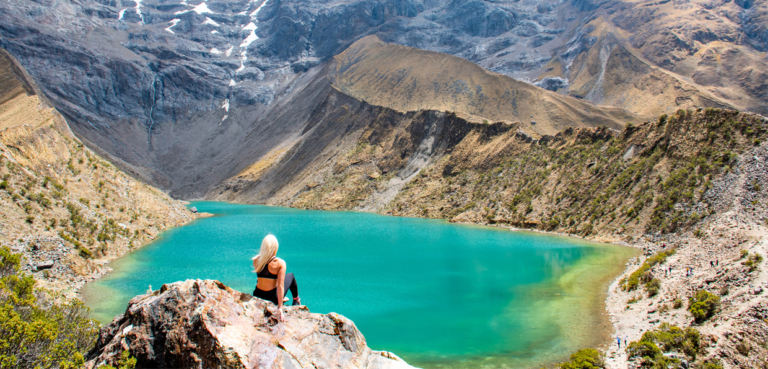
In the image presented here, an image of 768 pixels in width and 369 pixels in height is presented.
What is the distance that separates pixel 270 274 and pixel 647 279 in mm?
20808

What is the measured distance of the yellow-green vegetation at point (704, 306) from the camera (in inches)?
618

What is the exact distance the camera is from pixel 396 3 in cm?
19600

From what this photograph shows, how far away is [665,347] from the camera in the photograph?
14.3 meters

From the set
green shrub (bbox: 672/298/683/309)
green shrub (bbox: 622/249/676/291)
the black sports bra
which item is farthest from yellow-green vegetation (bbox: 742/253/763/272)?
the black sports bra

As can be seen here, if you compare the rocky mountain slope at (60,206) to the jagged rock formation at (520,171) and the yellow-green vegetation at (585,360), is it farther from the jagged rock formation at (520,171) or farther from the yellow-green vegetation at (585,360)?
the jagged rock formation at (520,171)

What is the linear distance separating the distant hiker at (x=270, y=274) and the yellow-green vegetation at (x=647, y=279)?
61.9 feet

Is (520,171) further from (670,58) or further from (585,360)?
(670,58)

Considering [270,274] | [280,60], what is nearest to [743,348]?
[270,274]

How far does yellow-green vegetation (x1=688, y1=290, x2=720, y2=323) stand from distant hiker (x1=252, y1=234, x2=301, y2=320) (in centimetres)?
1526

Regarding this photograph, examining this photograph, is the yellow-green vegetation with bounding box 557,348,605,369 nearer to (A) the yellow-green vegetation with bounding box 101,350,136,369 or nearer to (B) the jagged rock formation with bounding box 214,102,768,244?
(A) the yellow-green vegetation with bounding box 101,350,136,369

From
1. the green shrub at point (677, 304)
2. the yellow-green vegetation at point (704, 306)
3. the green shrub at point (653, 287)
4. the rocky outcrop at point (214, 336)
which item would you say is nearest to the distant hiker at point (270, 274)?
the rocky outcrop at point (214, 336)

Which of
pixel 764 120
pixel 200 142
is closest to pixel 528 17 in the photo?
pixel 200 142

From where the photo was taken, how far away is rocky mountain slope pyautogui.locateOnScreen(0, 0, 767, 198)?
120500mm

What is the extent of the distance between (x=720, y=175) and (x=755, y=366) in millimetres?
26988
